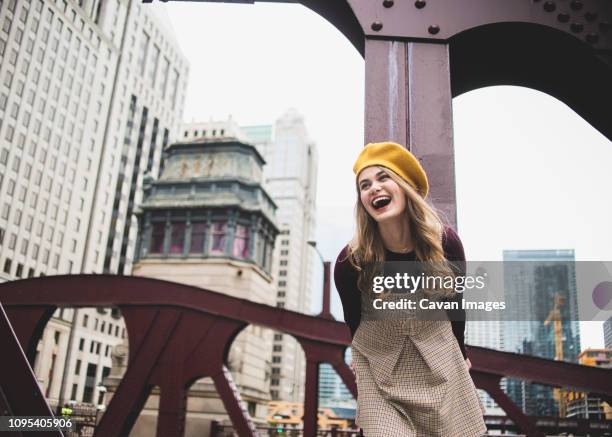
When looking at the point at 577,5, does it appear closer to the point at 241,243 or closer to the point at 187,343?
the point at 187,343

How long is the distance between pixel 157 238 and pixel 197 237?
1.91m

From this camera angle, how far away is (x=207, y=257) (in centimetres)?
2333

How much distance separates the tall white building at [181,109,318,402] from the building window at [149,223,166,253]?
265 ft

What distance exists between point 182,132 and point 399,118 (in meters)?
87.9

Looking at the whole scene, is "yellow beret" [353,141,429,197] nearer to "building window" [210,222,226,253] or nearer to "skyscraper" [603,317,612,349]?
"skyscraper" [603,317,612,349]

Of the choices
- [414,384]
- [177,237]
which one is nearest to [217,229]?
[177,237]

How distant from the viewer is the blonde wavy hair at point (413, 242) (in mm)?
1745

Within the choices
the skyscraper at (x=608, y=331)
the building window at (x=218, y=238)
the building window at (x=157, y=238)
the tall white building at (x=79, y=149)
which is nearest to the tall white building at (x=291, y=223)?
the tall white building at (x=79, y=149)

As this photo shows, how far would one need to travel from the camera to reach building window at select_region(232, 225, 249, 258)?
78.4ft

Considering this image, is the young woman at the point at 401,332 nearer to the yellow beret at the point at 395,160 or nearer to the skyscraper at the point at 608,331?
the yellow beret at the point at 395,160

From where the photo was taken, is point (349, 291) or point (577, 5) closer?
point (349, 291)

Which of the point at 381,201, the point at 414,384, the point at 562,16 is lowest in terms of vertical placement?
the point at 414,384

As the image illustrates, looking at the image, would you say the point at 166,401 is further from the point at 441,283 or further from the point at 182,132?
the point at 182,132

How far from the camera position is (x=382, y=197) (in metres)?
1.78
